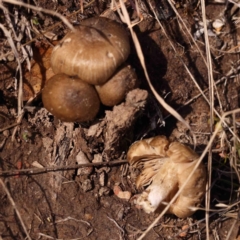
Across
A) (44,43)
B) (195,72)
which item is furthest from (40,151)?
(195,72)

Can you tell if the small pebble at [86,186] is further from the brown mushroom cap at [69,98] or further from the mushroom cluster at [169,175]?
the brown mushroom cap at [69,98]

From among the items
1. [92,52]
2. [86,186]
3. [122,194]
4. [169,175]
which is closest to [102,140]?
[86,186]

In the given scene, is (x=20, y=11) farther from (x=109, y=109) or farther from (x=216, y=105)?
(x=216, y=105)

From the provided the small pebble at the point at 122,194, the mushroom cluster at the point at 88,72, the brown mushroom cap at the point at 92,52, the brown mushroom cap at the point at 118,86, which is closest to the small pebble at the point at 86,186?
the small pebble at the point at 122,194

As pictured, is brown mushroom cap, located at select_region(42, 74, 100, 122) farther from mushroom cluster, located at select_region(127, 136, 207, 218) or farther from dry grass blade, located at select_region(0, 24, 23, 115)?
mushroom cluster, located at select_region(127, 136, 207, 218)

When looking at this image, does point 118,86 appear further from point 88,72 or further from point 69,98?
point 69,98
